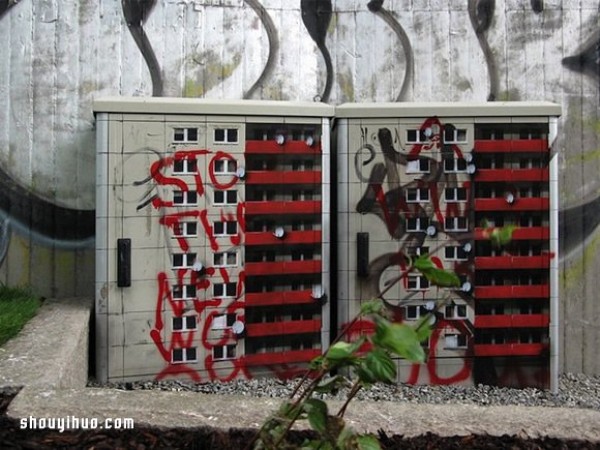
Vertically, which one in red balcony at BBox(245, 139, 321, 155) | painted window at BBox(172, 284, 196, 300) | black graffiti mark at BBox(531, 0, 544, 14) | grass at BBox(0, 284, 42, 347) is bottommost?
grass at BBox(0, 284, 42, 347)

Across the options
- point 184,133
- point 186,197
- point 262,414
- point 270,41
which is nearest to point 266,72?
point 270,41

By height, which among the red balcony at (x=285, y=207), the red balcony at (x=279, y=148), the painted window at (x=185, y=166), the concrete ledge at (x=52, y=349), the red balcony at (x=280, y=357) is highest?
the red balcony at (x=279, y=148)

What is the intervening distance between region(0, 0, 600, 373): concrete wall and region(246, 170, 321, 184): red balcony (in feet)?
3.13

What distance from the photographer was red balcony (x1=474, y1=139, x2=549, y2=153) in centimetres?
406

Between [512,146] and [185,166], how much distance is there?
6.80ft

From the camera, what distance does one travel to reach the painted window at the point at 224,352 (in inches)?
156

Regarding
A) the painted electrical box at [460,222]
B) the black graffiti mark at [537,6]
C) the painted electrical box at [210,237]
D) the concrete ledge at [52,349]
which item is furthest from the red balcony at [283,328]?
the black graffiti mark at [537,6]

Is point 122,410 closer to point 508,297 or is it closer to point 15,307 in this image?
point 15,307

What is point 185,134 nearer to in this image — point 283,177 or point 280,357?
point 283,177

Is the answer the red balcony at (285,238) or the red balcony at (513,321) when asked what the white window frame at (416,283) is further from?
the red balcony at (285,238)

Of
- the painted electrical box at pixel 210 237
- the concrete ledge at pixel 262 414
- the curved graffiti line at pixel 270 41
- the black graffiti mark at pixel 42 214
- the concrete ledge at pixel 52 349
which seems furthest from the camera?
the curved graffiti line at pixel 270 41

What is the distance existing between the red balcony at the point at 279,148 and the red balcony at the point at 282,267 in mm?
694

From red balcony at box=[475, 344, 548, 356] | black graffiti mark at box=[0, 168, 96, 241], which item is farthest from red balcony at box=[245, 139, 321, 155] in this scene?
red balcony at box=[475, 344, 548, 356]

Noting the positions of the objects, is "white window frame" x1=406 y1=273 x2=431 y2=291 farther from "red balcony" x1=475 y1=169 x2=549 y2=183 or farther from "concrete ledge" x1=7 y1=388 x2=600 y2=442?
"concrete ledge" x1=7 y1=388 x2=600 y2=442
